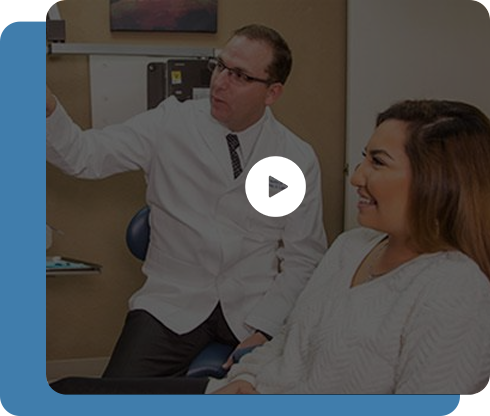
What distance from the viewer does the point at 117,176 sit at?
3.06 feet

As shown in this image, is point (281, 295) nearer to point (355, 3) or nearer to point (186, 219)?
point (186, 219)

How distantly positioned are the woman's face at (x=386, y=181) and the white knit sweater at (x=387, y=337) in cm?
5

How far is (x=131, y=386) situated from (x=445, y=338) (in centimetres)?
44

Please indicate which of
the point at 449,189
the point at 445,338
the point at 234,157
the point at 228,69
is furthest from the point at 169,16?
the point at 445,338

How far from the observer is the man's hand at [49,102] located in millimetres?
900

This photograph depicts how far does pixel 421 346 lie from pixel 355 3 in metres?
0.51

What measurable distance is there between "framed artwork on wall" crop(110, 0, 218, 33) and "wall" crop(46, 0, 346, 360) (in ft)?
0.04

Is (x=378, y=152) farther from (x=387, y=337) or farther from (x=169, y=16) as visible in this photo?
(x=169, y=16)

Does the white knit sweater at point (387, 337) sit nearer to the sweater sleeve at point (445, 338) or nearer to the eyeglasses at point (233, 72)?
the sweater sleeve at point (445, 338)

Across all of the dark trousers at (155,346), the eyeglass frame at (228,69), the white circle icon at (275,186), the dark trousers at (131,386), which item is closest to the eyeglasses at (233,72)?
the eyeglass frame at (228,69)

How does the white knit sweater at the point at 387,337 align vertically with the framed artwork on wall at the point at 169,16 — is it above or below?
below

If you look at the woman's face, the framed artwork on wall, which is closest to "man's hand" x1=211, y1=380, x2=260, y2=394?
the woman's face

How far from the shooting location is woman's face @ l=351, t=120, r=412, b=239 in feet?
2.90

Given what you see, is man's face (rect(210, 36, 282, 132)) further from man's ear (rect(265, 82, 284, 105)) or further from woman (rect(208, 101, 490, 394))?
woman (rect(208, 101, 490, 394))
